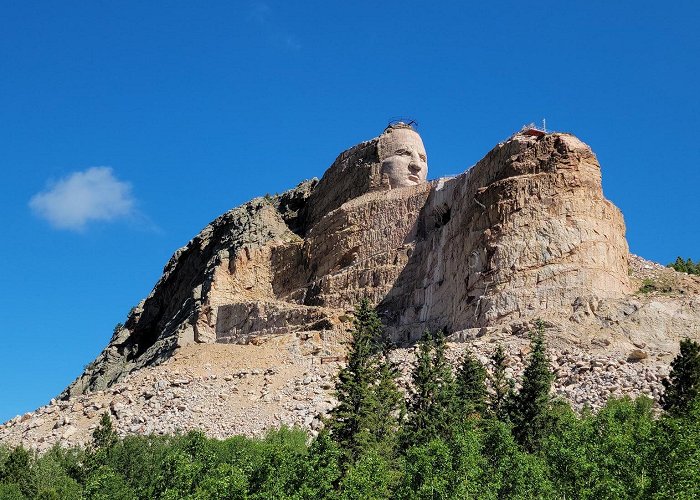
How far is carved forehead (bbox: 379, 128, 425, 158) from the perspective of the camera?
78750mm

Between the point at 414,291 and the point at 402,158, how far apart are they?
12405 mm

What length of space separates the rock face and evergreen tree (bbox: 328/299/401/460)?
10671 millimetres

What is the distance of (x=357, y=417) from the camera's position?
154 ft

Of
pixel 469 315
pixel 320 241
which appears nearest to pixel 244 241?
pixel 320 241

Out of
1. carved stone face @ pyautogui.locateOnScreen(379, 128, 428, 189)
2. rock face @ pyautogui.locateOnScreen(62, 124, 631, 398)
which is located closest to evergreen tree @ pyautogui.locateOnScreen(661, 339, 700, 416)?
rock face @ pyautogui.locateOnScreen(62, 124, 631, 398)

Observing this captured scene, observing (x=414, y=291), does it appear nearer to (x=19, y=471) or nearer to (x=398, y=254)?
(x=398, y=254)

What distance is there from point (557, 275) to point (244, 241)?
30.4 m

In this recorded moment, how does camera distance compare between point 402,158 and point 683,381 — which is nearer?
point 683,381

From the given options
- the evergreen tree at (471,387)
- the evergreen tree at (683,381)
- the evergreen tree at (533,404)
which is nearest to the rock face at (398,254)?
the evergreen tree at (471,387)

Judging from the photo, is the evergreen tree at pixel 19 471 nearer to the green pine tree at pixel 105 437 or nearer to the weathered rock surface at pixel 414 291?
the green pine tree at pixel 105 437

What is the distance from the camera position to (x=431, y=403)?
48938mm

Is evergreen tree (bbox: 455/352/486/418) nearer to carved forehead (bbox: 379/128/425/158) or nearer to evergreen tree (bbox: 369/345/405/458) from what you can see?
evergreen tree (bbox: 369/345/405/458)

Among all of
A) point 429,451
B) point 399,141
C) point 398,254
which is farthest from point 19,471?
point 399,141

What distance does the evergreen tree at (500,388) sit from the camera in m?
48.7
